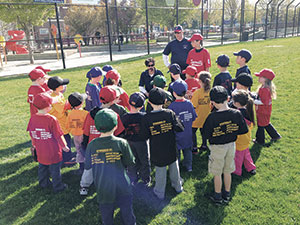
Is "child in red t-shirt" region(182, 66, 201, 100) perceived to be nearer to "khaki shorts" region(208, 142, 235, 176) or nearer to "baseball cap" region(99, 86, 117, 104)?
"khaki shorts" region(208, 142, 235, 176)

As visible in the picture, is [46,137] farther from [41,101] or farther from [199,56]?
[199,56]

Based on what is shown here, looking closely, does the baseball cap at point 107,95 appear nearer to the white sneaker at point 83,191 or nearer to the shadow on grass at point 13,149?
the white sneaker at point 83,191

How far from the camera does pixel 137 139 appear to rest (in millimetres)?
3879

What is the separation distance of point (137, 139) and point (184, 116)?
920mm

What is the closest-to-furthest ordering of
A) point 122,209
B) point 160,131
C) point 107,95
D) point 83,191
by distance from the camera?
point 122,209, point 160,131, point 107,95, point 83,191

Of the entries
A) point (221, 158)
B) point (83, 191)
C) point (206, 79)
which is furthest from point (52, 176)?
point (206, 79)

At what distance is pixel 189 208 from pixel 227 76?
290cm

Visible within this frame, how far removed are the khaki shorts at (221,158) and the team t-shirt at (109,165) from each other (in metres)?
1.34

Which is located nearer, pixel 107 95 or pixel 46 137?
pixel 107 95

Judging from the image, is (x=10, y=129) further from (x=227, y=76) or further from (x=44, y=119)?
(x=227, y=76)

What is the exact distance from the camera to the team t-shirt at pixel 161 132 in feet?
11.5

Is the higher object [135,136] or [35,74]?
[35,74]

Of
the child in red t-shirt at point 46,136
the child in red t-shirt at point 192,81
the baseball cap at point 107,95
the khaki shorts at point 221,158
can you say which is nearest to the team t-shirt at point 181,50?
the child in red t-shirt at point 192,81

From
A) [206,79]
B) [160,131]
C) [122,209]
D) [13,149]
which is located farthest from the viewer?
[13,149]
